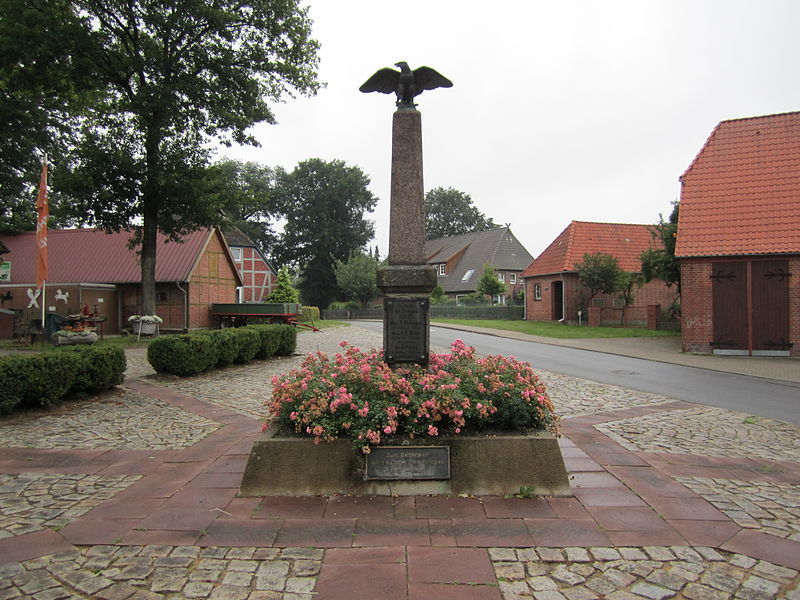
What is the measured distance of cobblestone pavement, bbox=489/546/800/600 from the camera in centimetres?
293

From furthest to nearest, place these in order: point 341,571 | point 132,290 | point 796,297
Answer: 1. point 132,290
2. point 796,297
3. point 341,571

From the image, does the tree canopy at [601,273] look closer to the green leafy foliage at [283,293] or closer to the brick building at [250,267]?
the green leafy foliage at [283,293]

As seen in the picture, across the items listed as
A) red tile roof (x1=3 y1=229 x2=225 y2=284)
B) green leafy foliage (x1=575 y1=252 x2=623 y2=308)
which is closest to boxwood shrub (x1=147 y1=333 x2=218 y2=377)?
red tile roof (x1=3 y1=229 x2=225 y2=284)

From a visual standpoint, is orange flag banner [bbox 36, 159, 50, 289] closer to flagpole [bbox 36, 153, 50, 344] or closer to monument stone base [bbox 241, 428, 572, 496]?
flagpole [bbox 36, 153, 50, 344]

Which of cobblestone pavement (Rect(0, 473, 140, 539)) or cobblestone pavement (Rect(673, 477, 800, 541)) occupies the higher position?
cobblestone pavement (Rect(0, 473, 140, 539))

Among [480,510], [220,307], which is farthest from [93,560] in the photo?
[220,307]

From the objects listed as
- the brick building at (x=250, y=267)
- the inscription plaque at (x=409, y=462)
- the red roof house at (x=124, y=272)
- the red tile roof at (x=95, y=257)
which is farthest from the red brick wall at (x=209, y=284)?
the inscription plaque at (x=409, y=462)

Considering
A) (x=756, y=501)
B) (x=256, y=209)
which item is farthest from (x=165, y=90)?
(x=256, y=209)

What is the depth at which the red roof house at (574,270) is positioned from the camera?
1225 inches

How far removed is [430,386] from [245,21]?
17.7 meters

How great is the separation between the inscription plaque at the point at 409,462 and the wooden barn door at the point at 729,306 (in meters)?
15.7

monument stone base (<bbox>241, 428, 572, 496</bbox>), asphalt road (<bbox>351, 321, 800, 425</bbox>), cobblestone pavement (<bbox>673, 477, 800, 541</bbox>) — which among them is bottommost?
asphalt road (<bbox>351, 321, 800, 425</bbox>)

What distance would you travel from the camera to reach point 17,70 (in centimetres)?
1641

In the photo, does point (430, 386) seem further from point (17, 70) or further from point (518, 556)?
point (17, 70)
